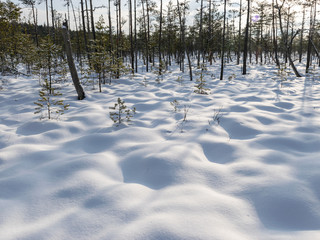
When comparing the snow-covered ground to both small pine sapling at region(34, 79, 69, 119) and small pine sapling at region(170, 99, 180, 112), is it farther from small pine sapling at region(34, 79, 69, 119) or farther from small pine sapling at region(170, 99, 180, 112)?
small pine sapling at region(170, 99, 180, 112)

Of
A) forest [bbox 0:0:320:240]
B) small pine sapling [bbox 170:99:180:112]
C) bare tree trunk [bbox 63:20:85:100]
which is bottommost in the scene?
forest [bbox 0:0:320:240]

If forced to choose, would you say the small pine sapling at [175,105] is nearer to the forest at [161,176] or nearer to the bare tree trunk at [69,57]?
the forest at [161,176]

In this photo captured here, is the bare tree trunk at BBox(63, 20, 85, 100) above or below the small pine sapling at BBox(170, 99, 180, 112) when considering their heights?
above

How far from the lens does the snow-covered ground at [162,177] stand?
1802 millimetres

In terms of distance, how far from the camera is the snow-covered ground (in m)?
1.80

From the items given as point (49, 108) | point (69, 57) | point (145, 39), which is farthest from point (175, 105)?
point (145, 39)

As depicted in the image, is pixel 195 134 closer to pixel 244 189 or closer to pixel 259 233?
pixel 244 189

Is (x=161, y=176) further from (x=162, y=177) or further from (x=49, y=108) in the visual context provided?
(x=49, y=108)

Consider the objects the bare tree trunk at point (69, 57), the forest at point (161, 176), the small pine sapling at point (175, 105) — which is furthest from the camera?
the bare tree trunk at point (69, 57)

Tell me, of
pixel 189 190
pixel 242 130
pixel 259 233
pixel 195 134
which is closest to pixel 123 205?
pixel 189 190

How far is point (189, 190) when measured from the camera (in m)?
2.35

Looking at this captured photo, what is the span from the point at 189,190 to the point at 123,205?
80cm

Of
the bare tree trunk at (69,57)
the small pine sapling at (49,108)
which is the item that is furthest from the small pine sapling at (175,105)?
the bare tree trunk at (69,57)

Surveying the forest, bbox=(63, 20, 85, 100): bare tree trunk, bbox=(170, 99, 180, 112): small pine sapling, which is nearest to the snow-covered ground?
the forest
